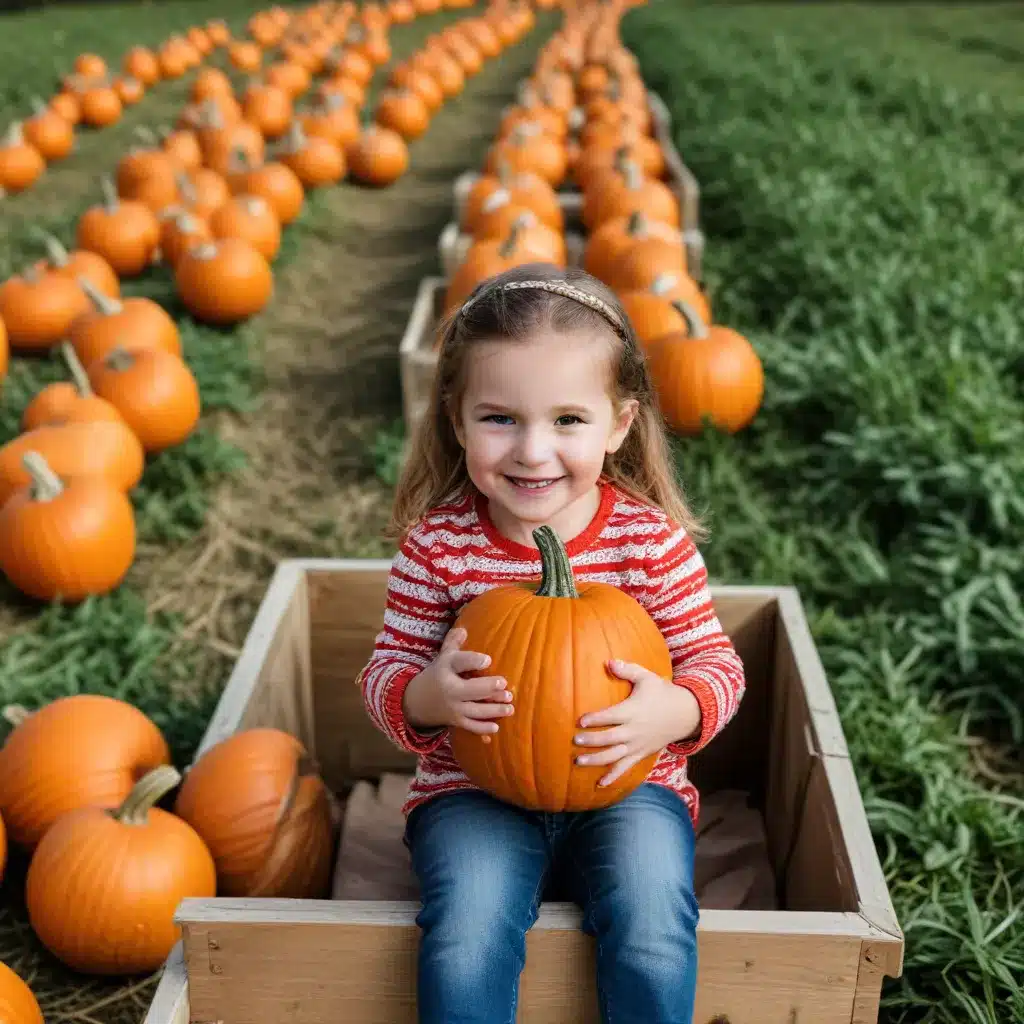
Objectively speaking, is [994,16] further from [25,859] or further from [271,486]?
[25,859]

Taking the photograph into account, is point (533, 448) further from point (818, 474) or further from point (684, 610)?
point (818, 474)

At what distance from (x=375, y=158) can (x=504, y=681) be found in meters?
6.90

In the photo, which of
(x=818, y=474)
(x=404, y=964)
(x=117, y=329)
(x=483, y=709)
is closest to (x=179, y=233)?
(x=117, y=329)

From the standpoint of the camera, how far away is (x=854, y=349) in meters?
4.60

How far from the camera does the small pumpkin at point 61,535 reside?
11.3 ft

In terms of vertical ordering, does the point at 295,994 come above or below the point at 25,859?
above

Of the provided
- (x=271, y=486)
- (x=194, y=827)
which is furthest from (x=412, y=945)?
(x=271, y=486)

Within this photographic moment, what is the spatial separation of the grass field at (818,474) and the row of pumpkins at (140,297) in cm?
18

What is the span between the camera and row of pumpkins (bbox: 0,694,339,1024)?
2.18 metres

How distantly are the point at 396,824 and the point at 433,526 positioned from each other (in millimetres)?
807

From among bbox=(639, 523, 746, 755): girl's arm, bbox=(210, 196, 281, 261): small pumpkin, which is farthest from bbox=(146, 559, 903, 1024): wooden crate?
bbox=(210, 196, 281, 261): small pumpkin

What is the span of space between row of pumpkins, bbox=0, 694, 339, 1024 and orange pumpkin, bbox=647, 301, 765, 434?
2.07m

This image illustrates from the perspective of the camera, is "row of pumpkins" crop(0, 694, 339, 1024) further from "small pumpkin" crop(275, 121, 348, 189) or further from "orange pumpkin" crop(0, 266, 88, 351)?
"small pumpkin" crop(275, 121, 348, 189)

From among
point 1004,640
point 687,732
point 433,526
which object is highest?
point 433,526
